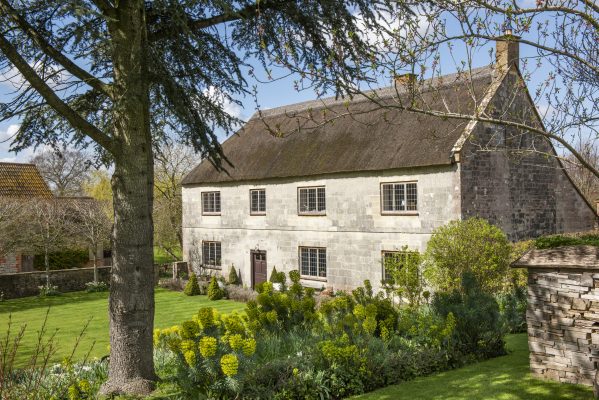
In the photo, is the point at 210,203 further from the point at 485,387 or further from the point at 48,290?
the point at 485,387

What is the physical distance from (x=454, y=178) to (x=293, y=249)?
8.65 m

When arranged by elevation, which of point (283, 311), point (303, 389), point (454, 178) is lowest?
point (303, 389)

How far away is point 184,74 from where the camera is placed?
9680 mm

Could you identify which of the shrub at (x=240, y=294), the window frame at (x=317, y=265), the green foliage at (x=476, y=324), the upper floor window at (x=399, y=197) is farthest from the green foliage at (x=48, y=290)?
the green foliage at (x=476, y=324)

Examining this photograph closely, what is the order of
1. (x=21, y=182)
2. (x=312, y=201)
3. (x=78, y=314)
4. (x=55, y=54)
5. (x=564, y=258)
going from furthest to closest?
(x=21, y=182) < (x=312, y=201) < (x=78, y=314) < (x=55, y=54) < (x=564, y=258)

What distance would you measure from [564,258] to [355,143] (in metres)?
15.1

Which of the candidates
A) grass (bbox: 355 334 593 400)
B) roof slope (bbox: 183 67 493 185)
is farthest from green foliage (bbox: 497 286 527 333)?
roof slope (bbox: 183 67 493 185)

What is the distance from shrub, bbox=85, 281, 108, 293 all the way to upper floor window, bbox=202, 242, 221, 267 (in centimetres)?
555


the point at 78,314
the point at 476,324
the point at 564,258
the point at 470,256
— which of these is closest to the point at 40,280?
the point at 78,314

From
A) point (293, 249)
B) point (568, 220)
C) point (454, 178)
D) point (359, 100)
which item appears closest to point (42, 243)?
point (293, 249)

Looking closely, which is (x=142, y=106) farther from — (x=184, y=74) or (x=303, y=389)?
(x=303, y=389)

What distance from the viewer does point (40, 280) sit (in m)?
→ 28.0

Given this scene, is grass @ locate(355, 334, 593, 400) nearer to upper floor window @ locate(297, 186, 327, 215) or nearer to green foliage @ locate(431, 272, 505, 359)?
green foliage @ locate(431, 272, 505, 359)

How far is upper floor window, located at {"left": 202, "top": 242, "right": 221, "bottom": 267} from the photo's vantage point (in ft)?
94.6
